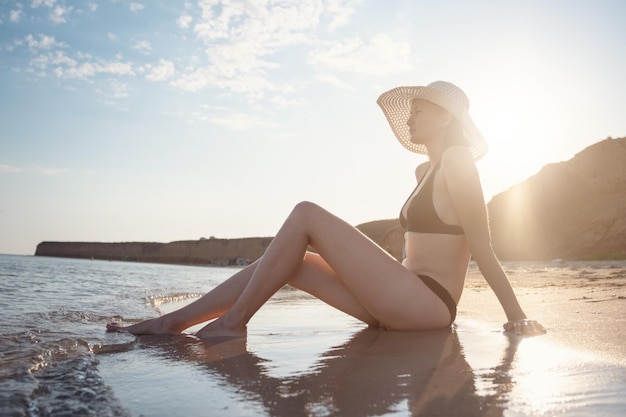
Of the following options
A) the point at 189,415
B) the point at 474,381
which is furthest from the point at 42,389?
the point at 474,381

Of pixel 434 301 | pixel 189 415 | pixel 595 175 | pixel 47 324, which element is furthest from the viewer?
pixel 595 175

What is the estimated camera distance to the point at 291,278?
9.02 ft

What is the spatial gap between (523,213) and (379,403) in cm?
2239

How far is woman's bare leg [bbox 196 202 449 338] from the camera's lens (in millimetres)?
2461

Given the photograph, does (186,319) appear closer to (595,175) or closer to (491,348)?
(491,348)

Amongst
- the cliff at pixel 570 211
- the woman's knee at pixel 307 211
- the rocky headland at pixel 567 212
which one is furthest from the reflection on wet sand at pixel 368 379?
the cliff at pixel 570 211

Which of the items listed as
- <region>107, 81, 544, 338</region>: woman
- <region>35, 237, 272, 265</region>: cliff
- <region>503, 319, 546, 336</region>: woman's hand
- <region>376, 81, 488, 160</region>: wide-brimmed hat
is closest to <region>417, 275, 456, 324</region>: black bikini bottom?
<region>107, 81, 544, 338</region>: woman

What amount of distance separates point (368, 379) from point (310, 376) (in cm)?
19

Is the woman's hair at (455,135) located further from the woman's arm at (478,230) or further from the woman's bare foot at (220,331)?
the woman's bare foot at (220,331)

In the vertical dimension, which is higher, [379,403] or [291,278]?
[291,278]

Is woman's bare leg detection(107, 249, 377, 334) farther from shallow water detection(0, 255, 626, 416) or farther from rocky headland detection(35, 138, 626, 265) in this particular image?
rocky headland detection(35, 138, 626, 265)

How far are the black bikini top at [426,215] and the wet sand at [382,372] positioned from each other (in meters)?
0.50

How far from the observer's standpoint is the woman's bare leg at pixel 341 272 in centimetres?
246

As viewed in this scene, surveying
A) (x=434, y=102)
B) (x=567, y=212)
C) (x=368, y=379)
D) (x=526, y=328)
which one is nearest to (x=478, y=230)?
(x=526, y=328)
